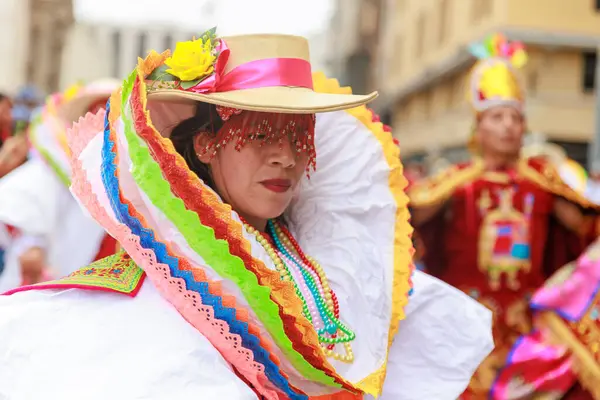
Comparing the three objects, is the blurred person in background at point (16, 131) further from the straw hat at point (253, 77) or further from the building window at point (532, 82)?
the building window at point (532, 82)

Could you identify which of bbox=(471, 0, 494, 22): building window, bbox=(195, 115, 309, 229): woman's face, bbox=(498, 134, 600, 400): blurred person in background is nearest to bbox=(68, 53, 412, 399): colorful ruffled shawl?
bbox=(195, 115, 309, 229): woman's face

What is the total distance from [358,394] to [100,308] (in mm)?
658

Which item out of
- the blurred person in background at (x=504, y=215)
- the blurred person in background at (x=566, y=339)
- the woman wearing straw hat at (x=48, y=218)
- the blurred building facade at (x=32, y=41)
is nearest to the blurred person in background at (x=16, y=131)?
the woman wearing straw hat at (x=48, y=218)

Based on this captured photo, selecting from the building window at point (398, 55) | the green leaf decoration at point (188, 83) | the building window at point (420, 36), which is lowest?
the building window at point (398, 55)

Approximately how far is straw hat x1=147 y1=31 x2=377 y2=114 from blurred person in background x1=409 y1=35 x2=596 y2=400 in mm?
3010

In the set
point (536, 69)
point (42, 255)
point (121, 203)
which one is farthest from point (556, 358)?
point (536, 69)

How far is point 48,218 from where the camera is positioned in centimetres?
412

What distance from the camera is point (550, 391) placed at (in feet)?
13.2

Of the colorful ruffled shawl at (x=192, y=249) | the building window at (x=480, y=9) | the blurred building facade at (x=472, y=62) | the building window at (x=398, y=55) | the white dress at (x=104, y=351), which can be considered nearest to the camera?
the white dress at (x=104, y=351)

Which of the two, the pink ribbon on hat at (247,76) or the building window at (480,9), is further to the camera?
the building window at (480,9)

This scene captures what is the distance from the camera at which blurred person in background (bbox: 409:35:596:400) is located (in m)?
4.82

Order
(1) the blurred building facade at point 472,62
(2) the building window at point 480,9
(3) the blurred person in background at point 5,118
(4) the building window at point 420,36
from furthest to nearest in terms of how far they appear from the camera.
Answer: (4) the building window at point 420,36
(2) the building window at point 480,9
(1) the blurred building facade at point 472,62
(3) the blurred person in background at point 5,118

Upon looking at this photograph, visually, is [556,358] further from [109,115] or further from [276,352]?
[109,115]

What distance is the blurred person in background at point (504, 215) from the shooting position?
482cm
